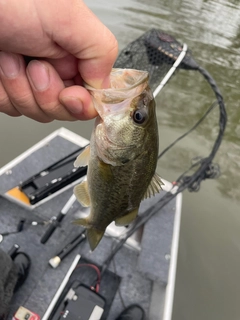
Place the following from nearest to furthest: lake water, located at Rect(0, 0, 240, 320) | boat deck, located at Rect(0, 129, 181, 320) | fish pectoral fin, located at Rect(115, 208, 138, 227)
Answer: fish pectoral fin, located at Rect(115, 208, 138, 227) < boat deck, located at Rect(0, 129, 181, 320) < lake water, located at Rect(0, 0, 240, 320)

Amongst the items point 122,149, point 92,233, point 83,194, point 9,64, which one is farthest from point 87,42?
point 92,233

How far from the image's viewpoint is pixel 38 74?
1089mm

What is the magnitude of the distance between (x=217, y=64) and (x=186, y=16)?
9.66 feet

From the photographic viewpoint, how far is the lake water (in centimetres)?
338

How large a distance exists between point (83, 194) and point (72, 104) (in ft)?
2.02

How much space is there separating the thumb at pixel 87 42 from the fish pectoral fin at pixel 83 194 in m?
0.62

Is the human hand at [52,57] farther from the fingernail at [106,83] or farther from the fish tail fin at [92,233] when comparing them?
the fish tail fin at [92,233]

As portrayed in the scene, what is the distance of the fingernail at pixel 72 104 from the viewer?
1.10m

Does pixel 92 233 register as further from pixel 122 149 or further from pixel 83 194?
pixel 122 149

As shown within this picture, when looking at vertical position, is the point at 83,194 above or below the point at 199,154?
below

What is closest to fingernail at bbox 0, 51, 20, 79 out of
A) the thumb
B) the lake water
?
the thumb

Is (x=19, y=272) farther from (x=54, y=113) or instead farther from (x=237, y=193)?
(x=237, y=193)

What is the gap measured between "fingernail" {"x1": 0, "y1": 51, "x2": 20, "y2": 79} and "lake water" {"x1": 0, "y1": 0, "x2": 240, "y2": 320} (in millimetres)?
2955

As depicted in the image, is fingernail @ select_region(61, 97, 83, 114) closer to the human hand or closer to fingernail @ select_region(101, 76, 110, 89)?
the human hand
